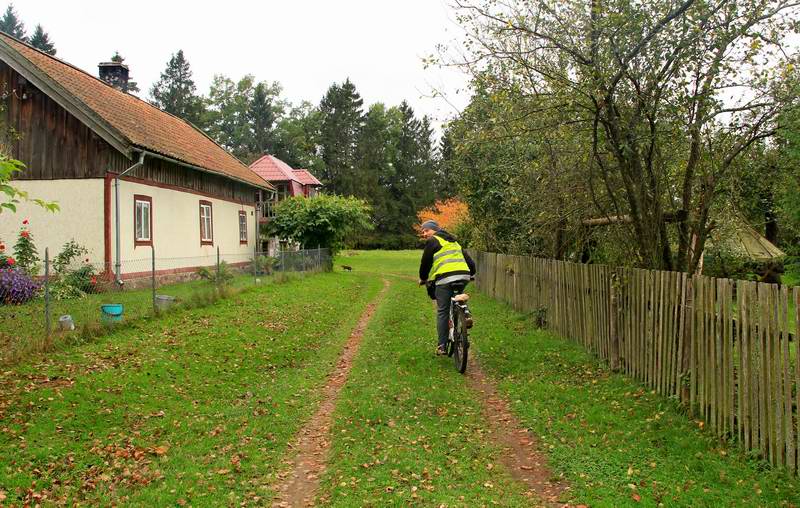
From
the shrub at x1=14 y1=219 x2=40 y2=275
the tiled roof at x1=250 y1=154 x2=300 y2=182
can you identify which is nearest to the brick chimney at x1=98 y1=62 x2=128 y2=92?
the shrub at x1=14 y1=219 x2=40 y2=275

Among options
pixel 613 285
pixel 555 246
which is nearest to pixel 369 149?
pixel 555 246

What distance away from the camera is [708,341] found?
5660mm

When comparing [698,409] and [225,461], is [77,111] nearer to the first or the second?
[225,461]

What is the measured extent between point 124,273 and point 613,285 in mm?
13780

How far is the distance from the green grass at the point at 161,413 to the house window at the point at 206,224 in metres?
11.8

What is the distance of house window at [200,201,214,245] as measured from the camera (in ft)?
75.2

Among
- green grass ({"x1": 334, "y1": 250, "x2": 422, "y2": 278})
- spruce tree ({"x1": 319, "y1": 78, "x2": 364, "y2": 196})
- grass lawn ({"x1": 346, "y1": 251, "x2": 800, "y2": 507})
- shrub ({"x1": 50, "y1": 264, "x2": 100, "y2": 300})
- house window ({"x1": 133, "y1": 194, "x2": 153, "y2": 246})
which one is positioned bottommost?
grass lawn ({"x1": 346, "y1": 251, "x2": 800, "y2": 507})

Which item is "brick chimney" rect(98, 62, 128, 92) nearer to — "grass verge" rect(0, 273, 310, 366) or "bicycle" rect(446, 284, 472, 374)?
"grass verge" rect(0, 273, 310, 366)

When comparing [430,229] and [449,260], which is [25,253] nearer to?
[430,229]

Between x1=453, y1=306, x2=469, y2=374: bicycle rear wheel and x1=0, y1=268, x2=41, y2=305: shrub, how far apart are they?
8.77 metres

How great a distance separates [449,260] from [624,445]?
3938mm

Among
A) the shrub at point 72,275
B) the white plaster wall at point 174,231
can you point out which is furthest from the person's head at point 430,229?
the white plaster wall at point 174,231

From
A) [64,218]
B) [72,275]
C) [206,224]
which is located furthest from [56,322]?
[206,224]

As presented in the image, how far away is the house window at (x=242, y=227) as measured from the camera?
1089 inches
